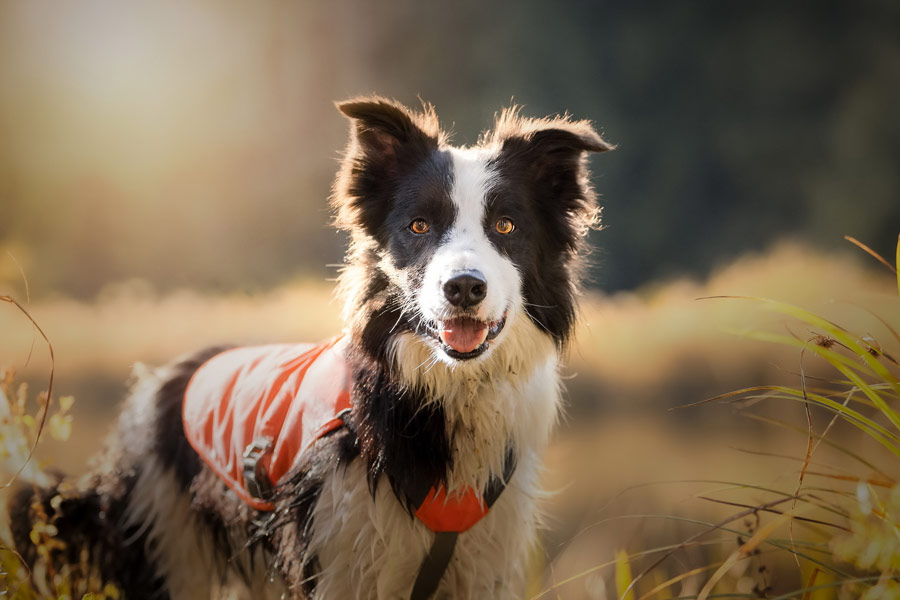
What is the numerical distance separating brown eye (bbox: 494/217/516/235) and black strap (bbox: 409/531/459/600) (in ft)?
3.05

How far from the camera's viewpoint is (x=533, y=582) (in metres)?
2.81

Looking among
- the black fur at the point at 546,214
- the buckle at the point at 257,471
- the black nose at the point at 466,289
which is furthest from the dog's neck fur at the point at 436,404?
the buckle at the point at 257,471

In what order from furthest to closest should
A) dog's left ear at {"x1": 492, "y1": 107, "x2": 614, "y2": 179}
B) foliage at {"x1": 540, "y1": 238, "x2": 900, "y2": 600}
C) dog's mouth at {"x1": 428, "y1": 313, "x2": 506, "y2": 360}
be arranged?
dog's left ear at {"x1": 492, "y1": 107, "x2": 614, "y2": 179} → dog's mouth at {"x1": 428, "y1": 313, "x2": 506, "y2": 360} → foliage at {"x1": 540, "y1": 238, "x2": 900, "y2": 600}

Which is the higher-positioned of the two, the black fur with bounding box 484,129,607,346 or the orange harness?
the black fur with bounding box 484,129,607,346

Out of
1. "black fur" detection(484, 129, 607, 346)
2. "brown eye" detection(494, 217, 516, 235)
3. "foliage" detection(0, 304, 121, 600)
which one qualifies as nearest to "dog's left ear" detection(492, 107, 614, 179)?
"black fur" detection(484, 129, 607, 346)

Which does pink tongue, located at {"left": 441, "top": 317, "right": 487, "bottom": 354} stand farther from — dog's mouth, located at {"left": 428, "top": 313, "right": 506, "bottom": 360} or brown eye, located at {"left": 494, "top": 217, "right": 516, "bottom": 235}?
brown eye, located at {"left": 494, "top": 217, "right": 516, "bottom": 235}

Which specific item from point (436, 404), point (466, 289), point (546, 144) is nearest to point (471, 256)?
point (466, 289)

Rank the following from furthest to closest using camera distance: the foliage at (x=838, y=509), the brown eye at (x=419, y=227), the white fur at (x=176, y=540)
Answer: the white fur at (x=176, y=540), the brown eye at (x=419, y=227), the foliage at (x=838, y=509)

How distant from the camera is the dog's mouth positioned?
73.6 inches

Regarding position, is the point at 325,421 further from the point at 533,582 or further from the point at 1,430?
the point at 533,582

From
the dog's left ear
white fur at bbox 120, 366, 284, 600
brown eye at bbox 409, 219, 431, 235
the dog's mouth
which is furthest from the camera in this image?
white fur at bbox 120, 366, 284, 600

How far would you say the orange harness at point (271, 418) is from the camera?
2018 millimetres

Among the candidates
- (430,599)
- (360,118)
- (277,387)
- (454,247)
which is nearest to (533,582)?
(430,599)

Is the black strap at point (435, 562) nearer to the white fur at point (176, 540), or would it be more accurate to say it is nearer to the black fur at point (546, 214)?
the black fur at point (546, 214)
